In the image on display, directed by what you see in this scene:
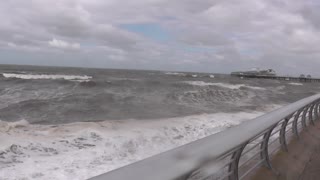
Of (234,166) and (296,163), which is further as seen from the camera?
(296,163)

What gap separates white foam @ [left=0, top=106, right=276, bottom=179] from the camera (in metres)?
7.59

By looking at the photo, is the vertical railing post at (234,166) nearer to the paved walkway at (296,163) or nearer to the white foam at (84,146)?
the paved walkway at (296,163)

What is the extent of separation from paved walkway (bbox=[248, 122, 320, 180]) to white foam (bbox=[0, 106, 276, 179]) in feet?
11.2

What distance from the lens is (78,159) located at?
8352 millimetres

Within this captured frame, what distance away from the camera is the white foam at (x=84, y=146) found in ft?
24.9

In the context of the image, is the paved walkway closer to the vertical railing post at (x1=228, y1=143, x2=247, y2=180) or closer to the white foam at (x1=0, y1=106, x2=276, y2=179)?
the vertical railing post at (x1=228, y1=143, x2=247, y2=180)

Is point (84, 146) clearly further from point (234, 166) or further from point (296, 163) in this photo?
point (234, 166)

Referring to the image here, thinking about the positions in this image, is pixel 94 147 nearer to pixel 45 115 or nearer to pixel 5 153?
A: pixel 5 153

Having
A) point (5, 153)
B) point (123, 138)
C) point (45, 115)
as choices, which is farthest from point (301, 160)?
point (45, 115)

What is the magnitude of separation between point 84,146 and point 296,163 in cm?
546

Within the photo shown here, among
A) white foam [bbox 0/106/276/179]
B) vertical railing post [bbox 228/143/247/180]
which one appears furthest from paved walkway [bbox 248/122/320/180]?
white foam [bbox 0/106/276/179]

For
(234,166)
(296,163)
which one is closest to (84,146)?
(296,163)

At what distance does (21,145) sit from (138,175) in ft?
27.8

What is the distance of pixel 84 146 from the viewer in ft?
31.5
